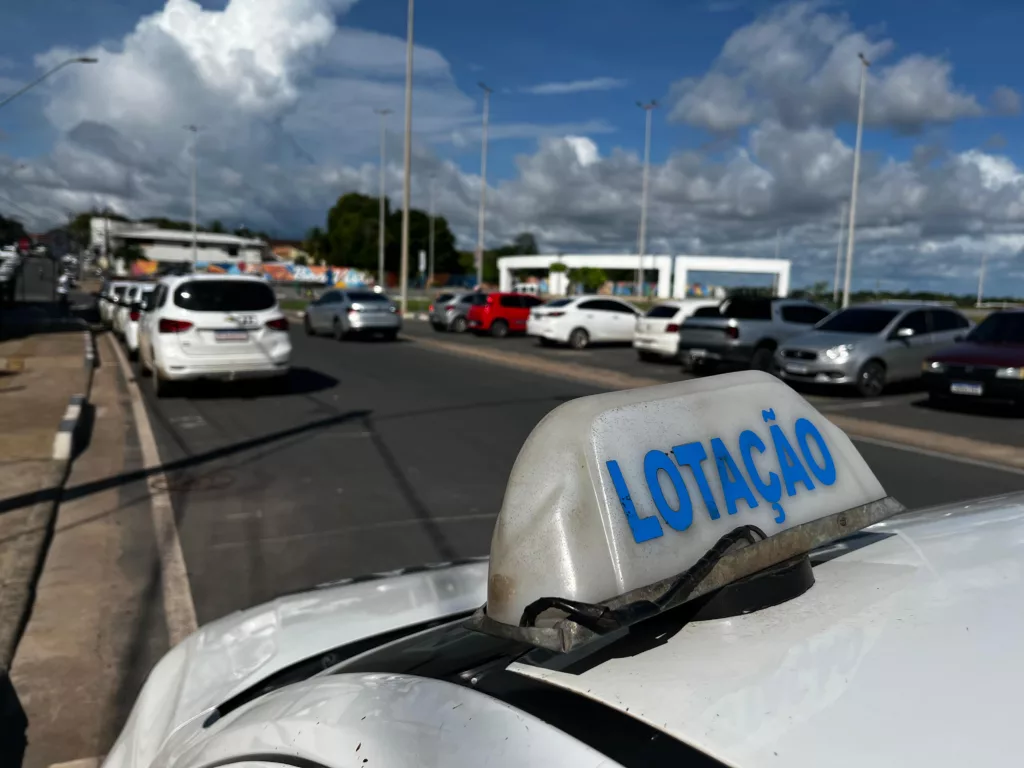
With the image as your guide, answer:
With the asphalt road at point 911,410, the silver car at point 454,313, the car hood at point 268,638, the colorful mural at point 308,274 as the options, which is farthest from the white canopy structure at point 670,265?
the car hood at point 268,638

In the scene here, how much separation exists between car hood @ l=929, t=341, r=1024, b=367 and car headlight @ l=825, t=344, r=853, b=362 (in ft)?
4.69

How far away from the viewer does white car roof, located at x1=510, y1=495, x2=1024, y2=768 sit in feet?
3.64

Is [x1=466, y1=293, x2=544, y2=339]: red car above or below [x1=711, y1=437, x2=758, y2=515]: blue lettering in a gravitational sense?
below

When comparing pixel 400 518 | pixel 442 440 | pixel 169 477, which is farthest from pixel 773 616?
pixel 442 440

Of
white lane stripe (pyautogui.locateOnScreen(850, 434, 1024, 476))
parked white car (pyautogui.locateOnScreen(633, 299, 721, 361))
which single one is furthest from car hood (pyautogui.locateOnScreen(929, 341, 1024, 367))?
parked white car (pyautogui.locateOnScreen(633, 299, 721, 361))

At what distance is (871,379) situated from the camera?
14367 mm

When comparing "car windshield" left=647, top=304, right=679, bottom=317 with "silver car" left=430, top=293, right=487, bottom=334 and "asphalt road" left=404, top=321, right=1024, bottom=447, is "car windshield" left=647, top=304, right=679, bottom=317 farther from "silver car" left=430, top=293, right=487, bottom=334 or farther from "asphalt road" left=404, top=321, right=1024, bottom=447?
"silver car" left=430, top=293, right=487, bottom=334

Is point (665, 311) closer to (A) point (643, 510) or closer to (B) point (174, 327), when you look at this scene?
(B) point (174, 327)

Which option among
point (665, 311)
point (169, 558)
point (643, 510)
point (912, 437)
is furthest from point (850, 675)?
point (665, 311)

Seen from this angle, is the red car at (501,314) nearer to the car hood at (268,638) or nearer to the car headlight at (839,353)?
the car headlight at (839,353)

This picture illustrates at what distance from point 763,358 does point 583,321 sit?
25.8 ft

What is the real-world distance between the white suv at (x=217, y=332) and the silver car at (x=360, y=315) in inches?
471

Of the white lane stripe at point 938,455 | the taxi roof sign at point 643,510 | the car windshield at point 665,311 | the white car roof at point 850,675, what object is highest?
the taxi roof sign at point 643,510

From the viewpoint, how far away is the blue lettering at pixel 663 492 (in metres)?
1.40
